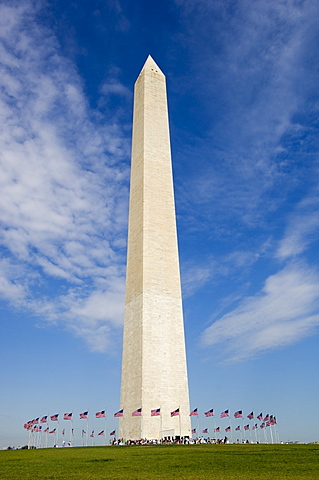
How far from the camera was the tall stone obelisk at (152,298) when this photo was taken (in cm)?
3155

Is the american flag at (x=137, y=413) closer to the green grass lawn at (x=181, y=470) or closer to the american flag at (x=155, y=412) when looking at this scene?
the american flag at (x=155, y=412)

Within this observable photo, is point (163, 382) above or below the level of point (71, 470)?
above

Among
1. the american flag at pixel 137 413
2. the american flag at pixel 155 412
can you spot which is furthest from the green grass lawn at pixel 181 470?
the american flag at pixel 137 413

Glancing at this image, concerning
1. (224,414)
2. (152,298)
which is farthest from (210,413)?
(152,298)

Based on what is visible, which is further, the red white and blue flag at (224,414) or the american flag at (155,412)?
the red white and blue flag at (224,414)

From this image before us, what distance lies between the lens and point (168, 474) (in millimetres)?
11898

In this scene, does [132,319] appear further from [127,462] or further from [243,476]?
[243,476]

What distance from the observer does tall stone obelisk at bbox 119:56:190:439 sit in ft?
104

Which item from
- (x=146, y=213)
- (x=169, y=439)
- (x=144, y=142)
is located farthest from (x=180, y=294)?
(x=144, y=142)

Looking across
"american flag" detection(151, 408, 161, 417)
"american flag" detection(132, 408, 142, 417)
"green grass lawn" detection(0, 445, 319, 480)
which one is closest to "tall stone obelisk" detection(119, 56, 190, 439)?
"american flag" detection(151, 408, 161, 417)

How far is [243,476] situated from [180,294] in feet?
82.3

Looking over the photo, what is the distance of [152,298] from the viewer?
1350 inches

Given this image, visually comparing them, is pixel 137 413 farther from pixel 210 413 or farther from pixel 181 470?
pixel 181 470

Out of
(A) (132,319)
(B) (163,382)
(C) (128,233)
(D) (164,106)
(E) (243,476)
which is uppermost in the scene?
(D) (164,106)
